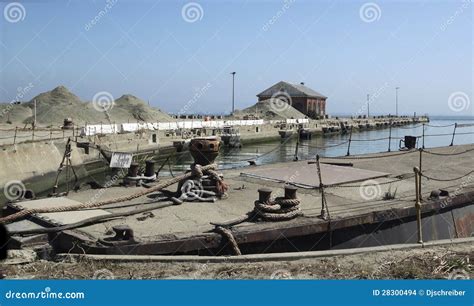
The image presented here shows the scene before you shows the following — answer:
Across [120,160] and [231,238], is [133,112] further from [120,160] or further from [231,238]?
[231,238]

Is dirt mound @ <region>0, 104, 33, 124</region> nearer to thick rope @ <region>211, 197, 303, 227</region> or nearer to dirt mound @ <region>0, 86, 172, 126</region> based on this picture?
dirt mound @ <region>0, 86, 172, 126</region>

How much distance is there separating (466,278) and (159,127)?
4069 centimetres

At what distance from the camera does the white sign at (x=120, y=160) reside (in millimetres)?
9570

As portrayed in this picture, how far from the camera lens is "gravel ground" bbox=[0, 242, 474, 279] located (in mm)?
5270

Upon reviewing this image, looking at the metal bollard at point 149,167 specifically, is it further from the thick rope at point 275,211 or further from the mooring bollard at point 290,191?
the mooring bollard at point 290,191

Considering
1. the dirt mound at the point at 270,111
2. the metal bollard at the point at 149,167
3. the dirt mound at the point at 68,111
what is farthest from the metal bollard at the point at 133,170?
the dirt mound at the point at 270,111

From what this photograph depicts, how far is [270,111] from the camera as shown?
236 feet

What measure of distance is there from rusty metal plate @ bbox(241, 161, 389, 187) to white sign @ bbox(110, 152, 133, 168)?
272cm

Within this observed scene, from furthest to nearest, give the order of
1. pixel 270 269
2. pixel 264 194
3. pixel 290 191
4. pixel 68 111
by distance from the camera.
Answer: pixel 68 111
pixel 290 191
pixel 264 194
pixel 270 269

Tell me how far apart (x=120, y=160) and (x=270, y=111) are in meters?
63.1

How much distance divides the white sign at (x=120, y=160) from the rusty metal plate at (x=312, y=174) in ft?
8.92

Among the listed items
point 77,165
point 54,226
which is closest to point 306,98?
point 77,165

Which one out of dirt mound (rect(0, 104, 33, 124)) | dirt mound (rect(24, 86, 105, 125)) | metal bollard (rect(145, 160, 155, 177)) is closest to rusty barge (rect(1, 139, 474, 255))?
metal bollard (rect(145, 160, 155, 177))

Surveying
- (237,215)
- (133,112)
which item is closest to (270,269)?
(237,215)
